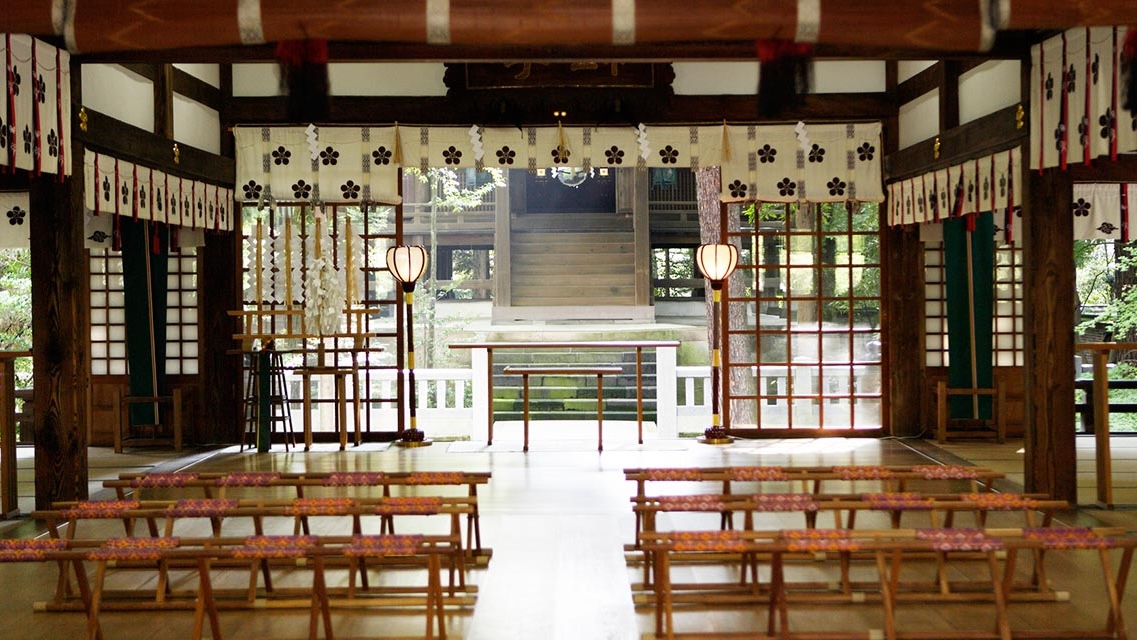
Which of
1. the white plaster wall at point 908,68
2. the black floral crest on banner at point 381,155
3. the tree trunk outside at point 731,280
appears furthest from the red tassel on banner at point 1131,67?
the black floral crest on banner at point 381,155

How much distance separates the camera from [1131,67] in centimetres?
345

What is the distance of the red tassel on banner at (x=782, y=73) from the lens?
344 centimetres

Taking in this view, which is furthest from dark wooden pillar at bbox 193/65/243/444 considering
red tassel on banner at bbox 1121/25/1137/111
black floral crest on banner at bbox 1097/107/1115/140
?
red tassel on banner at bbox 1121/25/1137/111

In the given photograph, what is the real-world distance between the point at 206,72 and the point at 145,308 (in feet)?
6.25

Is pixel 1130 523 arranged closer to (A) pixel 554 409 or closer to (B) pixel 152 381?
(B) pixel 152 381

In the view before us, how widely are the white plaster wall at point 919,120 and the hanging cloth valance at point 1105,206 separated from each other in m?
1.18

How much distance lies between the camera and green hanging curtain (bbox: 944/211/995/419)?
7.11 metres

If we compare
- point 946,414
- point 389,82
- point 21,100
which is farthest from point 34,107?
point 946,414

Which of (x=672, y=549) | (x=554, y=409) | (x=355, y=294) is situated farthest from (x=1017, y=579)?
(x=554, y=409)

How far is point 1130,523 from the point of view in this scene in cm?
482

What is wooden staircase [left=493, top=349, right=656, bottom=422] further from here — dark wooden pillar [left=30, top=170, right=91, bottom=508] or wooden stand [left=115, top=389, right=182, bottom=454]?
dark wooden pillar [left=30, top=170, right=91, bottom=508]

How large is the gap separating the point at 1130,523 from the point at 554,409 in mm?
7682

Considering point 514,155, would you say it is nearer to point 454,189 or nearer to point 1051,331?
point 1051,331

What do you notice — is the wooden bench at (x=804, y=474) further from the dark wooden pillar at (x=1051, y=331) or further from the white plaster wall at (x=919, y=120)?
the white plaster wall at (x=919, y=120)
